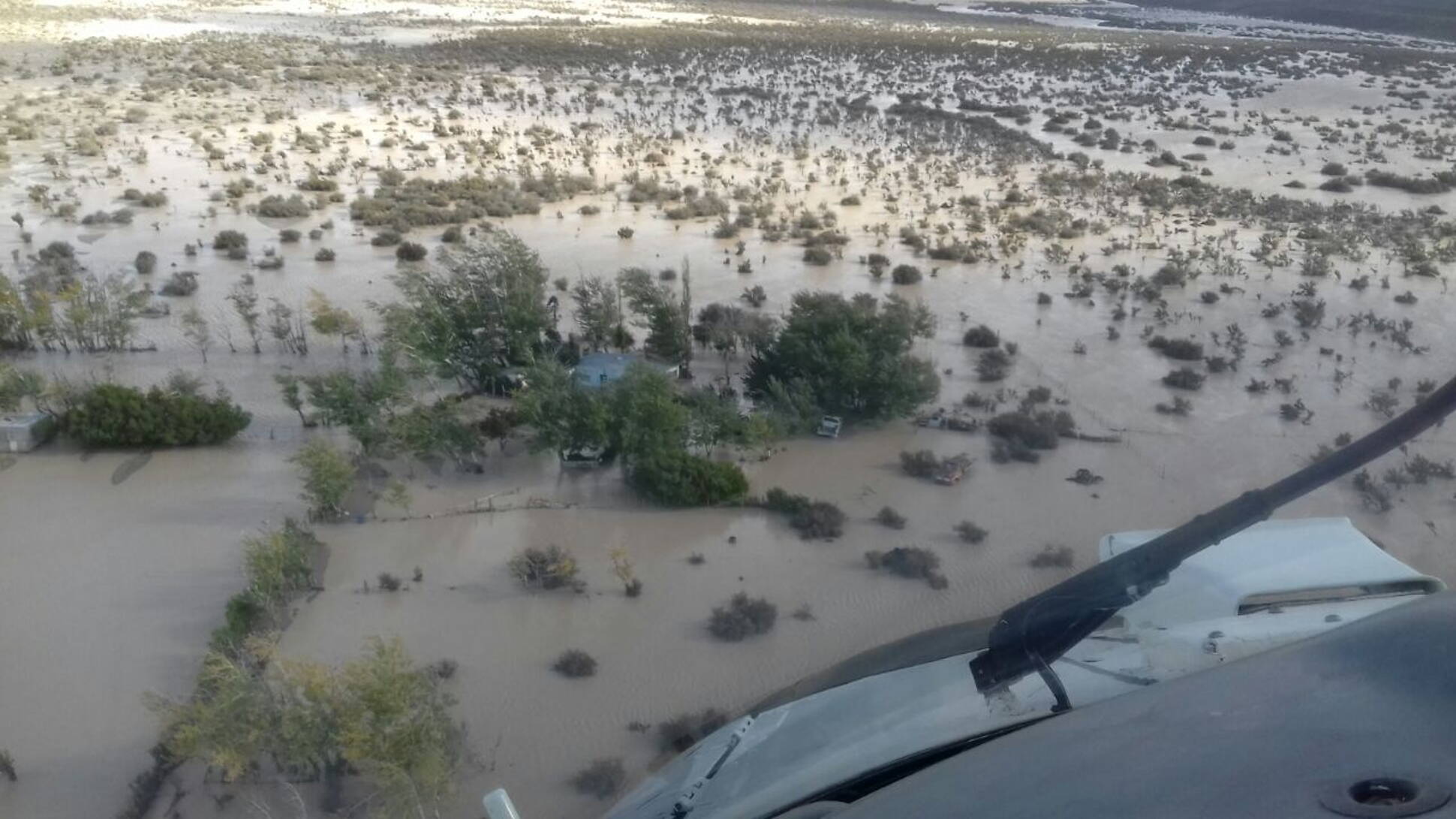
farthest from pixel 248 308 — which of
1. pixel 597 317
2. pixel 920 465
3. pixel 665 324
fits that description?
pixel 920 465

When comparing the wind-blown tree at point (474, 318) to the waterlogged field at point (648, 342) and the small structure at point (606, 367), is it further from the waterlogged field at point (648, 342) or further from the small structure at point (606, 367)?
the small structure at point (606, 367)

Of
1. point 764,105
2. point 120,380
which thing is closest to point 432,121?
point 764,105

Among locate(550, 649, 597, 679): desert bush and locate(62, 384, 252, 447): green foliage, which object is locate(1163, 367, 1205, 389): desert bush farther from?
locate(62, 384, 252, 447): green foliage

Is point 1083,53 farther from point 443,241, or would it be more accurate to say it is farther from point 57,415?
point 57,415

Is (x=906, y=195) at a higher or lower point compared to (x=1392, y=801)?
lower

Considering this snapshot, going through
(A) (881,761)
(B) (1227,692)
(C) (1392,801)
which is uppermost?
(C) (1392,801)

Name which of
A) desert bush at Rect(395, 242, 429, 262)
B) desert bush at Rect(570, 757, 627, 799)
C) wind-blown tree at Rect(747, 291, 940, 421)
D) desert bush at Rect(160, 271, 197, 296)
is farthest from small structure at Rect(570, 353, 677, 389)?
desert bush at Rect(160, 271, 197, 296)
